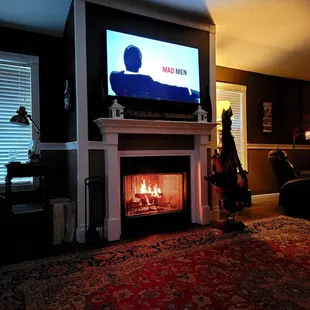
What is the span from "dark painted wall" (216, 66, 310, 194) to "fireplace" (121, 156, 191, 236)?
2.35 metres

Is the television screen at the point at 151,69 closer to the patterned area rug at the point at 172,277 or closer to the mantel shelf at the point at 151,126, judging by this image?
the mantel shelf at the point at 151,126

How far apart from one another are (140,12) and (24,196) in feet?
8.90

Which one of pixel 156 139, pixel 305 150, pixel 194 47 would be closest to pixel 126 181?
pixel 156 139

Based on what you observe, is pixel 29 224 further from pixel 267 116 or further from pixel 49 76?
pixel 267 116

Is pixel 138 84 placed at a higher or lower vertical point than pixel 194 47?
lower

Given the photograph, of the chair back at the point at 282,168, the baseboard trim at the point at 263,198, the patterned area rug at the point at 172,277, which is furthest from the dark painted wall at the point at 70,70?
the baseboard trim at the point at 263,198

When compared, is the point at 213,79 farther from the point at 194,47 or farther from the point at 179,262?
the point at 179,262

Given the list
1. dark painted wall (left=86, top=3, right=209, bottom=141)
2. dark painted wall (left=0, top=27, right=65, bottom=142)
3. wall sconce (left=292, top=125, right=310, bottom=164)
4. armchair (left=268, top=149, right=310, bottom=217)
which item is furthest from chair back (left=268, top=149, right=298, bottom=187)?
dark painted wall (left=0, top=27, right=65, bottom=142)

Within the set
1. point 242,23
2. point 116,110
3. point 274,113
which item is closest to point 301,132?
point 274,113

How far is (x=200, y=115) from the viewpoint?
351cm

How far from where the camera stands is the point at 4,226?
2.67m

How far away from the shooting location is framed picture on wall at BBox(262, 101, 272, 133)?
562 centimetres

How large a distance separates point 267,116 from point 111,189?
4.05 metres

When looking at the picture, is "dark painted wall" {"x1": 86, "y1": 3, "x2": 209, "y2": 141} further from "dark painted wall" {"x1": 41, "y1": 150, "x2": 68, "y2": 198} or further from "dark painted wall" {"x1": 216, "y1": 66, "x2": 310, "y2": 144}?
"dark painted wall" {"x1": 216, "y1": 66, "x2": 310, "y2": 144}
